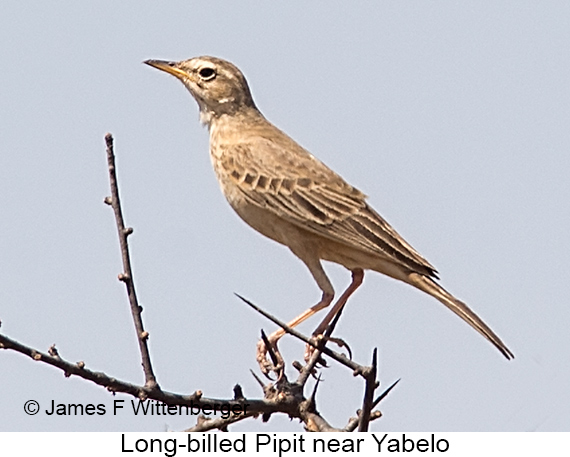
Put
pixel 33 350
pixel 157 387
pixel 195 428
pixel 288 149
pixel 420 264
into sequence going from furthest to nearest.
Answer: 1. pixel 288 149
2. pixel 420 264
3. pixel 195 428
4. pixel 157 387
5. pixel 33 350

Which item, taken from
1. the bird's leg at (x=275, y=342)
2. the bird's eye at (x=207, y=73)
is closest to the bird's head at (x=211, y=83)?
the bird's eye at (x=207, y=73)

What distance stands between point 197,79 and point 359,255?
3028mm

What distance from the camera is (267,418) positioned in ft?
20.7

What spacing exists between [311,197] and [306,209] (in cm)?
21

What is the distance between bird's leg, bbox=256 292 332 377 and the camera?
24.4 feet

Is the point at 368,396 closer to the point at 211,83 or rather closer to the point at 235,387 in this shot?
the point at 235,387

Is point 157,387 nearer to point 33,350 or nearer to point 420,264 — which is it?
point 33,350

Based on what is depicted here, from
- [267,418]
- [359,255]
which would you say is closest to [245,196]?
[359,255]

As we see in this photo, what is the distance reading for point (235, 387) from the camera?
5816mm

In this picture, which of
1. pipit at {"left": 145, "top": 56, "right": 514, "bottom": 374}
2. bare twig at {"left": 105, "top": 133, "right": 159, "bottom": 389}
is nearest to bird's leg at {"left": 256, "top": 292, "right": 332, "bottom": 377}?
pipit at {"left": 145, "top": 56, "right": 514, "bottom": 374}

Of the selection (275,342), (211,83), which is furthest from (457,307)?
(211,83)

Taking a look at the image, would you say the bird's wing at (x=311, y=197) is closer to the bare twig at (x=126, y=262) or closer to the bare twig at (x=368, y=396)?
the bare twig at (x=126, y=262)

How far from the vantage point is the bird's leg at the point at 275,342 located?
745 centimetres

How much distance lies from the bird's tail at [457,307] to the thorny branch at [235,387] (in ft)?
6.55
